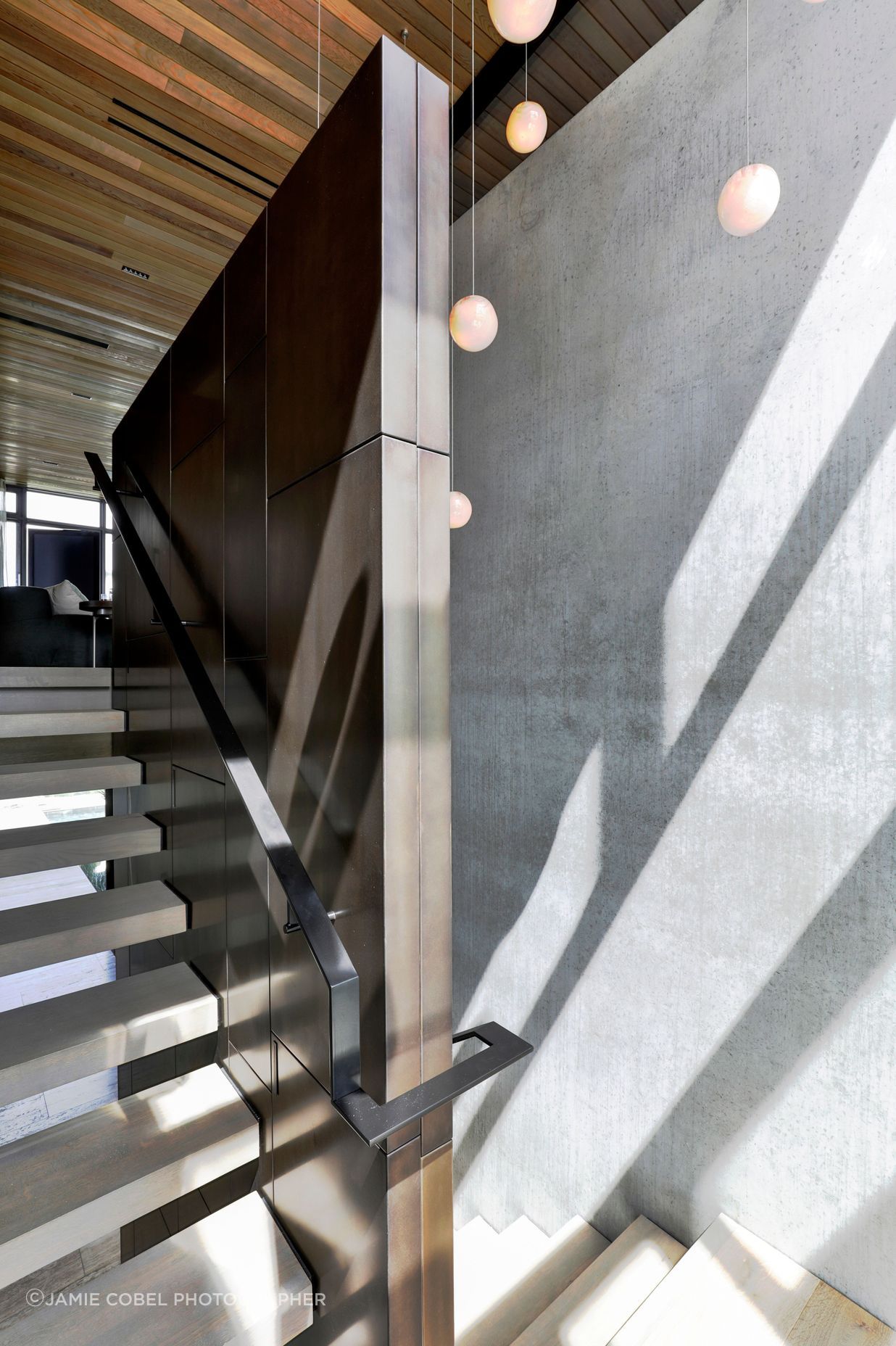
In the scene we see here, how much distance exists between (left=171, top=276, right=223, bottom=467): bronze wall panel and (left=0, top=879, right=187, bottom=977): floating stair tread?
1.56 meters

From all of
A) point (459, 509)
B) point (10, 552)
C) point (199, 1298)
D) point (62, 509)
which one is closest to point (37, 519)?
point (62, 509)

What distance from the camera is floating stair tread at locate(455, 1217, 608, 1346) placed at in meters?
2.49

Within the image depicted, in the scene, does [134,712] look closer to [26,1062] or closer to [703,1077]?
[26,1062]

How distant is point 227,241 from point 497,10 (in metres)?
2.88

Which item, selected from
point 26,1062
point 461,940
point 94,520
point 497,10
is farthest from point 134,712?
point 94,520

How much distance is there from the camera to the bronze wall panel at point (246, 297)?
182 centimetres

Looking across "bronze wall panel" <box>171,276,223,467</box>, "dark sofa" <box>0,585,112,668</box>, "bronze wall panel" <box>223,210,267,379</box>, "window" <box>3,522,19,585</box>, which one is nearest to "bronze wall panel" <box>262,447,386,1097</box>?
"bronze wall panel" <box>223,210,267,379</box>

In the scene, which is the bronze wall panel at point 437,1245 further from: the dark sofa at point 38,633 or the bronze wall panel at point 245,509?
the dark sofa at point 38,633

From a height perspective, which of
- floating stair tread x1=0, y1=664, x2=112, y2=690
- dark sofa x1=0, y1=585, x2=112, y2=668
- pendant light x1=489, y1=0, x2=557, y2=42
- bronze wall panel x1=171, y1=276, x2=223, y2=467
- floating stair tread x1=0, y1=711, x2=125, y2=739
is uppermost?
pendant light x1=489, y1=0, x2=557, y2=42

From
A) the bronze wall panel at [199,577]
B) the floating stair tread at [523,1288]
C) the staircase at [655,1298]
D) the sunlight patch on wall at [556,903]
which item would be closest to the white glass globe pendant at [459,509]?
the bronze wall panel at [199,577]

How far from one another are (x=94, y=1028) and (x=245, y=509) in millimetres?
1447

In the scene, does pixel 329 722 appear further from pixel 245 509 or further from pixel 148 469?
pixel 148 469

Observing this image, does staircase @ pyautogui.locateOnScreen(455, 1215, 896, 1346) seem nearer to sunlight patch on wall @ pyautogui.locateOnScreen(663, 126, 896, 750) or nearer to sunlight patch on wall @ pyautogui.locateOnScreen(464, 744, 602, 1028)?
sunlight patch on wall @ pyautogui.locateOnScreen(464, 744, 602, 1028)

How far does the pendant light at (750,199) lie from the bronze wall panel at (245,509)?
1202 mm
